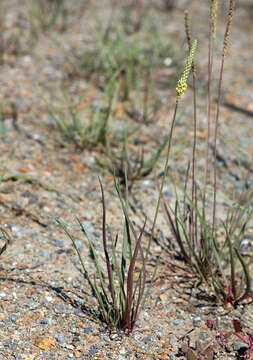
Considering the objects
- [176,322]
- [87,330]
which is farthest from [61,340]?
[176,322]

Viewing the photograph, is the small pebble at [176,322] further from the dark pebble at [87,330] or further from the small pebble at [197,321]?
the dark pebble at [87,330]

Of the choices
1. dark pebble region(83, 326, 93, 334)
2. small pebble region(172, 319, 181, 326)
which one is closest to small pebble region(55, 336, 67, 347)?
dark pebble region(83, 326, 93, 334)

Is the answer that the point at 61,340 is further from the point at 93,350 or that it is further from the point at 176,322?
the point at 176,322

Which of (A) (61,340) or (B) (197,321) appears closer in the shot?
(A) (61,340)

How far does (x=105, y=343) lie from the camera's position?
1.68m

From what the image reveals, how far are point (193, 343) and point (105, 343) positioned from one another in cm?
32

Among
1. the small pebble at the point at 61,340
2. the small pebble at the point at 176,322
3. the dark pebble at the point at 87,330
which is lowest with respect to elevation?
the small pebble at the point at 176,322

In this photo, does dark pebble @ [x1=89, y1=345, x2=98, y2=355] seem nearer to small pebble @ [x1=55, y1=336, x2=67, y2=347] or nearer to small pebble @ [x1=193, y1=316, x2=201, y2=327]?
small pebble @ [x1=55, y1=336, x2=67, y2=347]

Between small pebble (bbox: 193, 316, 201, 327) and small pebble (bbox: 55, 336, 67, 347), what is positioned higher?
small pebble (bbox: 55, 336, 67, 347)

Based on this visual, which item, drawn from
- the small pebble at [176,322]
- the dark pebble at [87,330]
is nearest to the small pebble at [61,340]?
the dark pebble at [87,330]

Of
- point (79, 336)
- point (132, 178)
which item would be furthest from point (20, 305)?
point (132, 178)

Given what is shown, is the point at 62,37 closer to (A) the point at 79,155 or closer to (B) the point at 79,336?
(A) the point at 79,155

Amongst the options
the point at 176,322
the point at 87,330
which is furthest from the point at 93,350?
the point at 176,322

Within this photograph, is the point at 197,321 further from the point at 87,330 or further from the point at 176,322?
the point at 87,330
